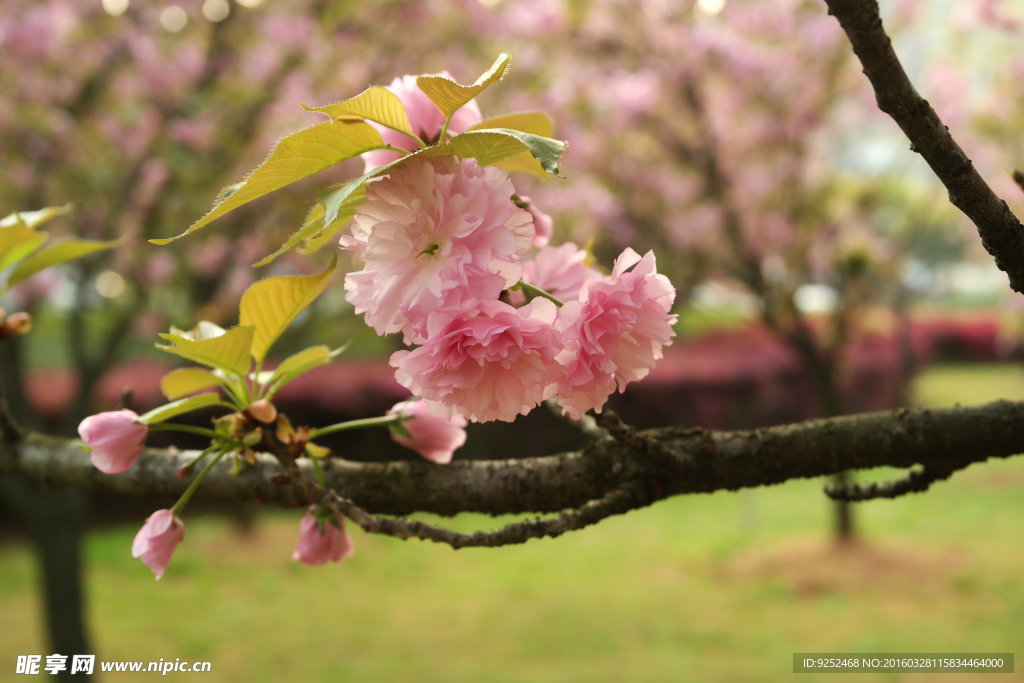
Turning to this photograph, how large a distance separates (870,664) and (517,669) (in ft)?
5.06

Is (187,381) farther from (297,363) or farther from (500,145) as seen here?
(500,145)

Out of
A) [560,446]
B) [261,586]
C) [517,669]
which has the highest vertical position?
[560,446]

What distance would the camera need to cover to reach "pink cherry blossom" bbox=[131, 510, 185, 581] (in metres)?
0.70

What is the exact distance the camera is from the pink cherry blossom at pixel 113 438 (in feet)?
2.32

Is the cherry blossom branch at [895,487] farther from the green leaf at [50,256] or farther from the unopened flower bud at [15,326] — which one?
the unopened flower bud at [15,326]

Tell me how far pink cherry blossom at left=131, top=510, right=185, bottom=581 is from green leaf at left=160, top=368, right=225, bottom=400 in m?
0.13

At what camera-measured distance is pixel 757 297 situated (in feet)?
14.8

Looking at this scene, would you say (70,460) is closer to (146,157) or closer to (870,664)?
(146,157)

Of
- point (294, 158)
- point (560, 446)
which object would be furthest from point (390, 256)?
point (560, 446)

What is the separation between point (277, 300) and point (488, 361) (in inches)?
11.3

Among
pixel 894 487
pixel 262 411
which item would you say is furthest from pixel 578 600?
pixel 262 411

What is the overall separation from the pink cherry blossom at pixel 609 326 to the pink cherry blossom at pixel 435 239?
0.21 ft

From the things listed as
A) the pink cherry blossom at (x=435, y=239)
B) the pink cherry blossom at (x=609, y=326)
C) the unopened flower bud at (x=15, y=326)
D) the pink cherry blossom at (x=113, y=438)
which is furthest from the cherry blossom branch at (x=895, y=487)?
the unopened flower bud at (x=15, y=326)

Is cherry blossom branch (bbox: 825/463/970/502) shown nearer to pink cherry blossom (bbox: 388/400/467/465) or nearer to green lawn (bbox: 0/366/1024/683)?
pink cherry blossom (bbox: 388/400/467/465)
